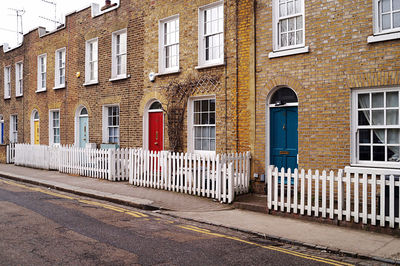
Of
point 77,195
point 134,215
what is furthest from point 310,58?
point 77,195

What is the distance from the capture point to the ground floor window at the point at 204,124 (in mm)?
12586

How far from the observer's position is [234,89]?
11.6 meters

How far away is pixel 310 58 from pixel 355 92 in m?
1.49

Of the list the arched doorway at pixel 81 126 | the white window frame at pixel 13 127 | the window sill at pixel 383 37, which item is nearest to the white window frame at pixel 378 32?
the window sill at pixel 383 37

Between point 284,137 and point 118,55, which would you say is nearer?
point 284,137

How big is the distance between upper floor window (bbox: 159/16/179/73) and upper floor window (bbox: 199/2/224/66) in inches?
53.2

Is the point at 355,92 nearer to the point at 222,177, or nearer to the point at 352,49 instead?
the point at 352,49

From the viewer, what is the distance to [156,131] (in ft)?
47.9

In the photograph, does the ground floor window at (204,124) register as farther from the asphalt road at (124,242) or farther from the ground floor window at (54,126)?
the ground floor window at (54,126)

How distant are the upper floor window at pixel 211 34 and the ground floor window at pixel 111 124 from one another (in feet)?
18.3

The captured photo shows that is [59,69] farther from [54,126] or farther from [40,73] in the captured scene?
[54,126]

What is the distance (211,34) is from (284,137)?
14.5ft

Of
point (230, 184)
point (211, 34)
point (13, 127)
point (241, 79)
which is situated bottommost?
point (230, 184)

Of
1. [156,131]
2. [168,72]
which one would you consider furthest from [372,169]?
[156,131]
